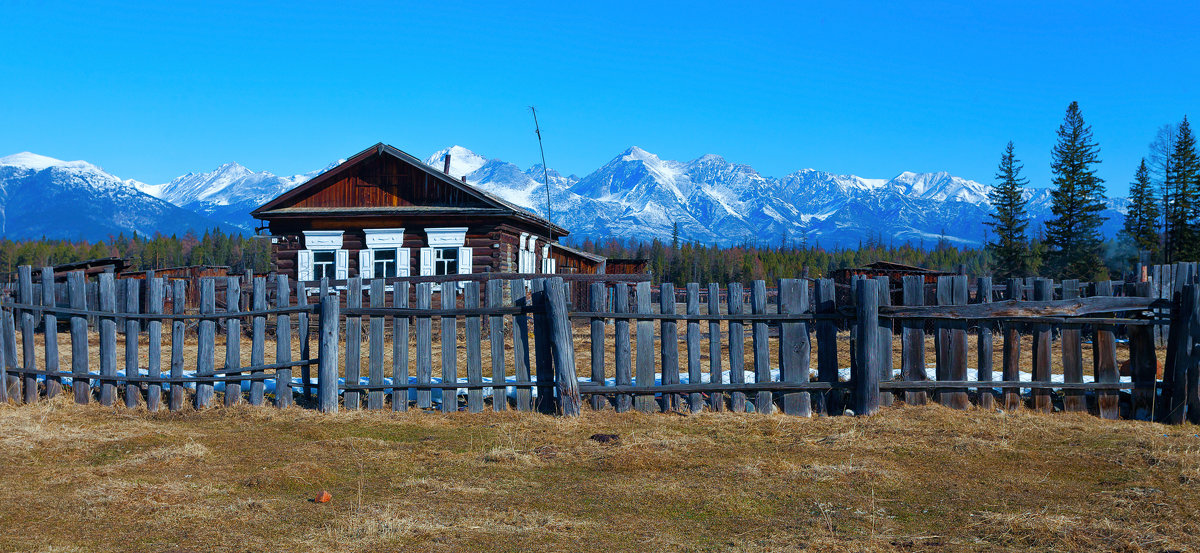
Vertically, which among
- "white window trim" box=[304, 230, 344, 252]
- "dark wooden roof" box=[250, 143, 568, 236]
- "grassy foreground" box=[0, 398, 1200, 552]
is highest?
"dark wooden roof" box=[250, 143, 568, 236]

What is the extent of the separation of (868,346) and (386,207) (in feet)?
61.8

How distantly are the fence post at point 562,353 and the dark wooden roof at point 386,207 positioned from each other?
50.0ft

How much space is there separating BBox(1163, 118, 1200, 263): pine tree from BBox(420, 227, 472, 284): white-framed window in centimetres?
5216

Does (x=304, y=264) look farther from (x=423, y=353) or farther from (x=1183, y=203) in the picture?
(x=1183, y=203)

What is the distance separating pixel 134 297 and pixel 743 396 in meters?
6.98

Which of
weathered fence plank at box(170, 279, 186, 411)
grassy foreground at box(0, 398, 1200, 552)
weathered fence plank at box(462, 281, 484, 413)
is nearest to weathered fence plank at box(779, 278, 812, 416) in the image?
grassy foreground at box(0, 398, 1200, 552)

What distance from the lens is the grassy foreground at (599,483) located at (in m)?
4.55

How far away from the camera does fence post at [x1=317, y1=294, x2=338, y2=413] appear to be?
852 cm

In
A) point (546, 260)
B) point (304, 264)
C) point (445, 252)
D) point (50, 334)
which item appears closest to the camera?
point (50, 334)

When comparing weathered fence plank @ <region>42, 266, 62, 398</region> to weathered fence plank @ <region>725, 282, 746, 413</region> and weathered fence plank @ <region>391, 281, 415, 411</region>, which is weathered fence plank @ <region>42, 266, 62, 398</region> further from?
weathered fence plank @ <region>725, 282, 746, 413</region>

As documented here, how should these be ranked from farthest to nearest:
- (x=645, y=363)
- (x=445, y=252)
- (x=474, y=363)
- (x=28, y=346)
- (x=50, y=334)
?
1. (x=445, y=252)
2. (x=28, y=346)
3. (x=50, y=334)
4. (x=474, y=363)
5. (x=645, y=363)

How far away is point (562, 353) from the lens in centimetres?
821

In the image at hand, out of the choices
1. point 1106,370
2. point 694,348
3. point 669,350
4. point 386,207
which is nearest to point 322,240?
point 386,207

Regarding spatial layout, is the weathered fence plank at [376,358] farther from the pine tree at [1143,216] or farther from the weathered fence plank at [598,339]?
the pine tree at [1143,216]
